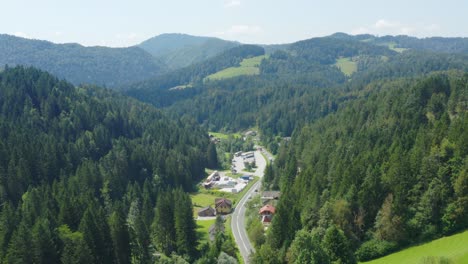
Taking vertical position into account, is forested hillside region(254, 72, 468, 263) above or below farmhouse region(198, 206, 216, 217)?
above

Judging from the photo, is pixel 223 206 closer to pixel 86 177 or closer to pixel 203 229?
pixel 203 229

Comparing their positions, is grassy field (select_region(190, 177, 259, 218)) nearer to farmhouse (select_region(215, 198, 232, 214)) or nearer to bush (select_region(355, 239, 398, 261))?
farmhouse (select_region(215, 198, 232, 214))

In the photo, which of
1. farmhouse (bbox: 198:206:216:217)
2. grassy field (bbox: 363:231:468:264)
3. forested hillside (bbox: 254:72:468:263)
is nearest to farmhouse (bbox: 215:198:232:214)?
farmhouse (bbox: 198:206:216:217)

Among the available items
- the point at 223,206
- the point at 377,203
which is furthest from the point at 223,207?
the point at 377,203

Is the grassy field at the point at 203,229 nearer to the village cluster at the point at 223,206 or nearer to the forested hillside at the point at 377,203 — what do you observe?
the village cluster at the point at 223,206

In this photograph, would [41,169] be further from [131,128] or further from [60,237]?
[131,128]

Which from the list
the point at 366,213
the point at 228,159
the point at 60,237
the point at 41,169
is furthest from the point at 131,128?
the point at 366,213
